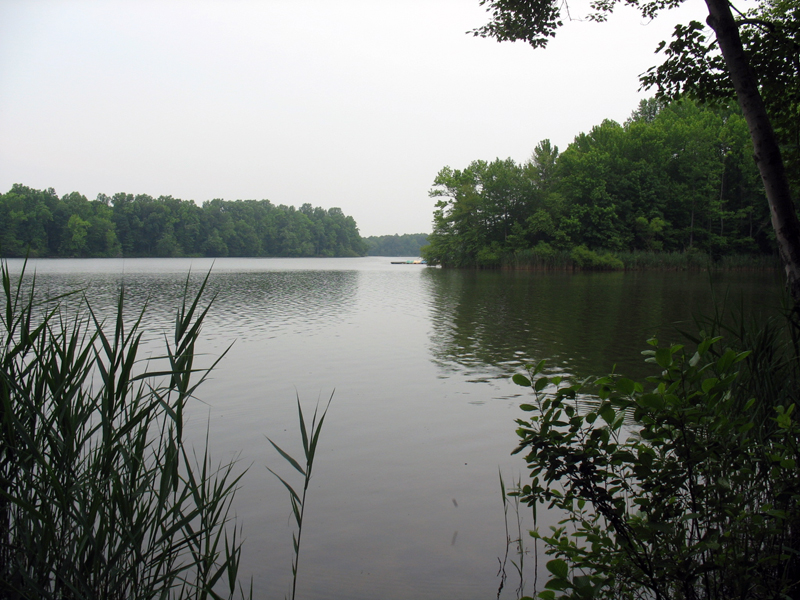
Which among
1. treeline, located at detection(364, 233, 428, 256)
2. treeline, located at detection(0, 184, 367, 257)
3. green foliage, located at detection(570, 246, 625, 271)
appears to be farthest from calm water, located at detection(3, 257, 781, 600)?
treeline, located at detection(364, 233, 428, 256)

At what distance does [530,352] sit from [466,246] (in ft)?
136

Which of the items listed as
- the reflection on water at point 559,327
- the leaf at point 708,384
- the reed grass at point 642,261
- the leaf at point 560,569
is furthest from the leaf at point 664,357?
the reed grass at point 642,261

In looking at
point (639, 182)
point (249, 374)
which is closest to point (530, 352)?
point (249, 374)

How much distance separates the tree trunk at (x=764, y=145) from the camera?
283 centimetres

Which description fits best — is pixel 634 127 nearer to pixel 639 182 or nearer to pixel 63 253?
pixel 639 182

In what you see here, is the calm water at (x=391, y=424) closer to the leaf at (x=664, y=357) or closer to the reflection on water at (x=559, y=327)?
the reflection on water at (x=559, y=327)

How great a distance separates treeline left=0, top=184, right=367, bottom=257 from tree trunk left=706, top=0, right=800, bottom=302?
182ft

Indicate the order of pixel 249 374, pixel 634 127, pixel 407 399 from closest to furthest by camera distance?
pixel 407 399
pixel 249 374
pixel 634 127

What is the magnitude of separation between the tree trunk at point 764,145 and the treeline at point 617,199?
1616 inches

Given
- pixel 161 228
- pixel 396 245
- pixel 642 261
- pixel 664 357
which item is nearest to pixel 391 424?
pixel 664 357

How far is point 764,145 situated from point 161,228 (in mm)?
105453

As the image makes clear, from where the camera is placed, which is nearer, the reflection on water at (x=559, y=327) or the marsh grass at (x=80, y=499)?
the marsh grass at (x=80, y=499)

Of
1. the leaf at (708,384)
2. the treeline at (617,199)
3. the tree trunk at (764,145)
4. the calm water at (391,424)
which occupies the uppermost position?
the treeline at (617,199)

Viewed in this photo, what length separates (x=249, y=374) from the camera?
331 inches
